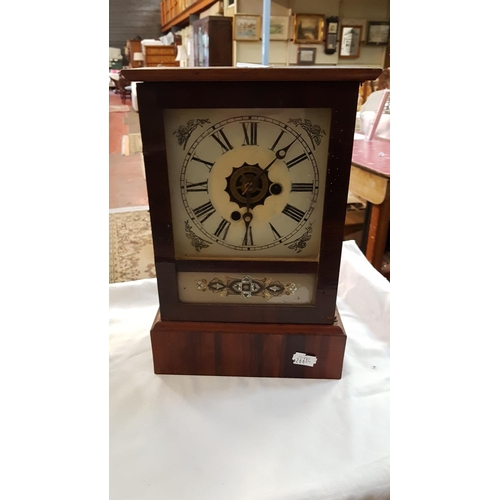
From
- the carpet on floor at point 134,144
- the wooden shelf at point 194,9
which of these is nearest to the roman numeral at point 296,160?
the carpet on floor at point 134,144

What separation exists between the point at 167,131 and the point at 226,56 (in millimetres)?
2733

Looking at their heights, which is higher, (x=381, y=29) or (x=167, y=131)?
(x=381, y=29)

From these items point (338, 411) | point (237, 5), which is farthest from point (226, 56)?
point (338, 411)

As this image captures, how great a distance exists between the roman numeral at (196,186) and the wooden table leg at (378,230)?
1.09 metres

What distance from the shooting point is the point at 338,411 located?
570mm

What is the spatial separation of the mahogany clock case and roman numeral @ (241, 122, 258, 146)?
27mm

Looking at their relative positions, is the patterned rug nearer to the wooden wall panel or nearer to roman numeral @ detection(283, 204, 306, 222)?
roman numeral @ detection(283, 204, 306, 222)

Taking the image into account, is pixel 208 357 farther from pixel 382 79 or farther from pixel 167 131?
pixel 382 79

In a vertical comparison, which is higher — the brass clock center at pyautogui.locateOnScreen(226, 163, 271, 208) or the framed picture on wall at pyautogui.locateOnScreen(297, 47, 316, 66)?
the framed picture on wall at pyautogui.locateOnScreen(297, 47, 316, 66)

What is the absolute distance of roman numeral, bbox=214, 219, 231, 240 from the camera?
586mm

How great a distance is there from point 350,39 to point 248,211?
166 inches

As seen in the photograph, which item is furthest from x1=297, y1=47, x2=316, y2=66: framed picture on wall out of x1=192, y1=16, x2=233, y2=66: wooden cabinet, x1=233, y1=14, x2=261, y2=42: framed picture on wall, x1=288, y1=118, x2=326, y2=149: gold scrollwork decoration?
x1=288, y1=118, x2=326, y2=149: gold scrollwork decoration

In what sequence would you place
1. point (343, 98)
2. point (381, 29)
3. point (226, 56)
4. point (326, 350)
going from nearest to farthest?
point (343, 98)
point (326, 350)
point (226, 56)
point (381, 29)

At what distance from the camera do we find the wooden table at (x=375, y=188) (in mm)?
1485
